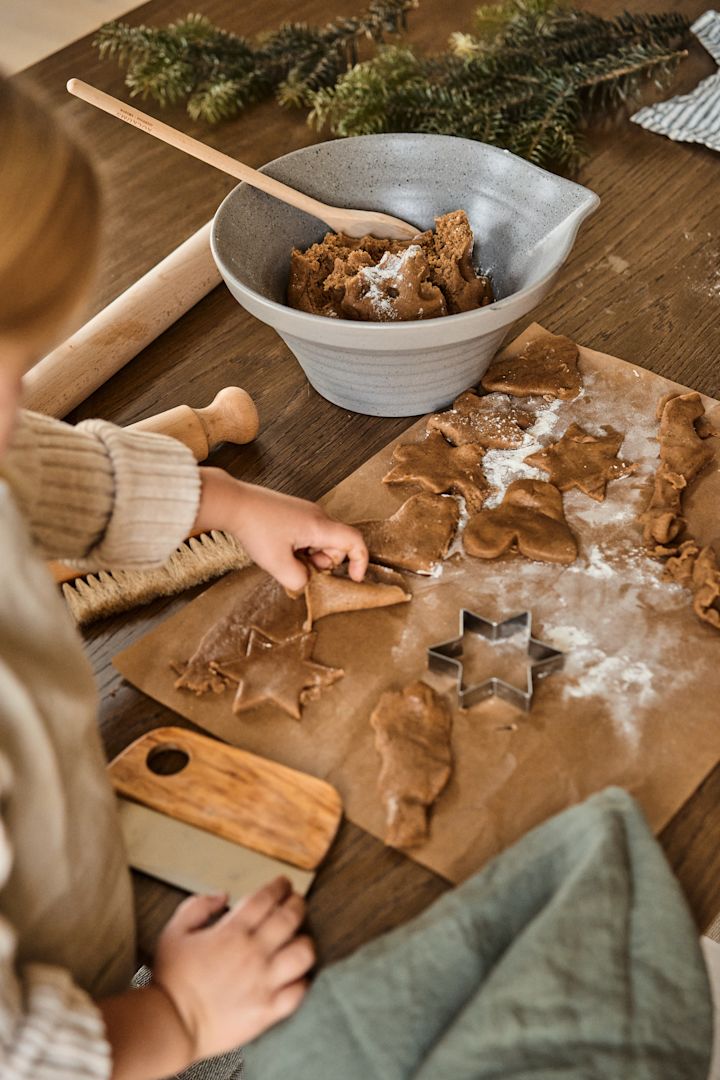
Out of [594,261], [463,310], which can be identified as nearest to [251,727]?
[463,310]

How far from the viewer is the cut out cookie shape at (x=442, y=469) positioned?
1010mm

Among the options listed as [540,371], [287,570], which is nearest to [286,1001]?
[287,570]

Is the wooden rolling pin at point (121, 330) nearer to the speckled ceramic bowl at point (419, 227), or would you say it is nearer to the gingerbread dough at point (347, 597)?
the speckled ceramic bowl at point (419, 227)

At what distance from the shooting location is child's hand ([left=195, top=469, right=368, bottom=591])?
0.93 meters

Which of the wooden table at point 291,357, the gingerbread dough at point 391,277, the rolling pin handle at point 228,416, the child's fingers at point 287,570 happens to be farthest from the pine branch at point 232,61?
the child's fingers at point 287,570

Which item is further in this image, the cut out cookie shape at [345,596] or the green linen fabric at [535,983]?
the cut out cookie shape at [345,596]

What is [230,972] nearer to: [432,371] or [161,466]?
[161,466]

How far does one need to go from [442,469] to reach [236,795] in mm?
397

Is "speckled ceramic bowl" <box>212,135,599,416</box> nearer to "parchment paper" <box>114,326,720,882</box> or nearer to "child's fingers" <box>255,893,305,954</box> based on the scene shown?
"parchment paper" <box>114,326,720,882</box>

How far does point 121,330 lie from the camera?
1177 millimetres

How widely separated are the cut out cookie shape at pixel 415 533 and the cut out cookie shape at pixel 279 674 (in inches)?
4.5

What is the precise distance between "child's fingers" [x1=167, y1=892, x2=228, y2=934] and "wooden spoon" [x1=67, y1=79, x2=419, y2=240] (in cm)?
72

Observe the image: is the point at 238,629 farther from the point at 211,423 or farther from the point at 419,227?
the point at 419,227

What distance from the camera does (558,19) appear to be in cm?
156
